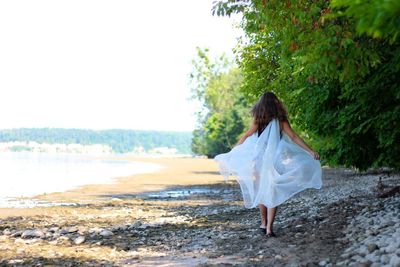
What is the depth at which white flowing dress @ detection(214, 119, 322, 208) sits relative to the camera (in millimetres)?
8008

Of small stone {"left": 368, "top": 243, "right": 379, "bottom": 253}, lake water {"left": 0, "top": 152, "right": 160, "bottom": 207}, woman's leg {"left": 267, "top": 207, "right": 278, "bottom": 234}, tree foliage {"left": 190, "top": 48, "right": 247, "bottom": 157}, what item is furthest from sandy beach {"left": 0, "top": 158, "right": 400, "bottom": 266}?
tree foliage {"left": 190, "top": 48, "right": 247, "bottom": 157}

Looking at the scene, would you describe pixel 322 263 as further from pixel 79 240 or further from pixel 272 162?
pixel 79 240

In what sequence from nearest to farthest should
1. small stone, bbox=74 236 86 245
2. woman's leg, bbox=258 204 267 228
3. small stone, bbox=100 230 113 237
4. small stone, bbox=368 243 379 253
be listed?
small stone, bbox=368 243 379 253 < woman's leg, bbox=258 204 267 228 < small stone, bbox=74 236 86 245 < small stone, bbox=100 230 113 237

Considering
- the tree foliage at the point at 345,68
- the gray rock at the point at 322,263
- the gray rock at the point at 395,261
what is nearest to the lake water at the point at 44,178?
the tree foliage at the point at 345,68

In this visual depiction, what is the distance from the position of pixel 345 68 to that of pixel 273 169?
220 centimetres

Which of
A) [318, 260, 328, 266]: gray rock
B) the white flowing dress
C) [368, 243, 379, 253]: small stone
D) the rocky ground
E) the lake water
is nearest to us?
[318, 260, 328, 266]: gray rock

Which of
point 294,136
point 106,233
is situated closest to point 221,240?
point 294,136

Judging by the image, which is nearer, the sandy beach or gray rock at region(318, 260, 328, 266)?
gray rock at region(318, 260, 328, 266)

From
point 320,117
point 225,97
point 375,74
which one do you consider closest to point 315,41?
point 375,74

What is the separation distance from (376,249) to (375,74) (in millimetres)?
3028

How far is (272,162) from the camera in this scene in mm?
8031

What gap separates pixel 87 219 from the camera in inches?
519

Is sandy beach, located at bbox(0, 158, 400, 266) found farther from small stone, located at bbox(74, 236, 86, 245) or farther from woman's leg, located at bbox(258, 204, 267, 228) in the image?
woman's leg, located at bbox(258, 204, 267, 228)

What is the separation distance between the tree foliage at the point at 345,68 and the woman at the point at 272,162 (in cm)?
99
